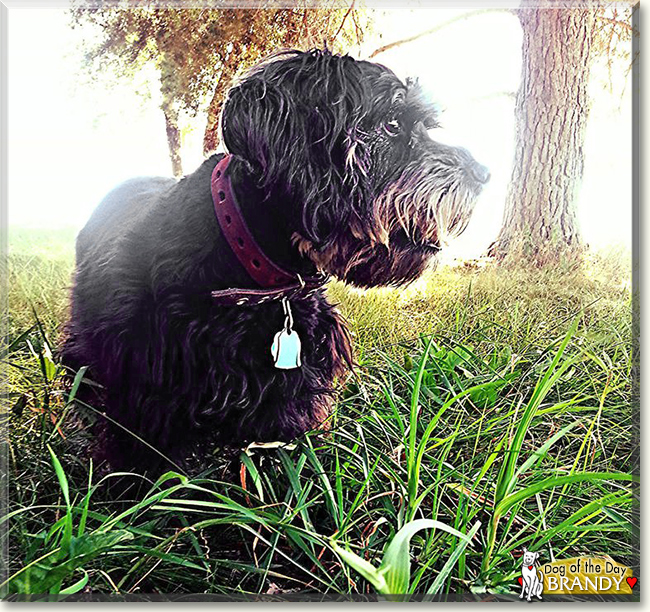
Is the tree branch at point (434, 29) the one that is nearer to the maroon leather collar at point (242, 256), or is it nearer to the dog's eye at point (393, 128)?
the dog's eye at point (393, 128)

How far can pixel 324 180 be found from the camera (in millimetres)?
1797

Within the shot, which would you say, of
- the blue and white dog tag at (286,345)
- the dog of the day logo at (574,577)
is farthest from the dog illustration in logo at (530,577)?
the blue and white dog tag at (286,345)

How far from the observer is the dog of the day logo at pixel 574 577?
187cm

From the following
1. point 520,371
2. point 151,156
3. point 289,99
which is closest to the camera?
point 289,99

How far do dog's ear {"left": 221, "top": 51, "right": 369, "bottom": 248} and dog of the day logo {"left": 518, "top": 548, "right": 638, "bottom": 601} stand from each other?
1253mm

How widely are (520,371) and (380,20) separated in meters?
1.42

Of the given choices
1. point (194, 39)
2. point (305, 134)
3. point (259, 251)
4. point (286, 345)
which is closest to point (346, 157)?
point (305, 134)

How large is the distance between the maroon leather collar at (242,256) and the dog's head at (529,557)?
112 centimetres

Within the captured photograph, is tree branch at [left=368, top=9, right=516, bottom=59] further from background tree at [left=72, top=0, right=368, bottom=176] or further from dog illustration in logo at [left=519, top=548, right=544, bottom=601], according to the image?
dog illustration in logo at [left=519, top=548, right=544, bottom=601]

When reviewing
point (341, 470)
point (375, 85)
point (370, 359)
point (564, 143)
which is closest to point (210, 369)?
point (341, 470)

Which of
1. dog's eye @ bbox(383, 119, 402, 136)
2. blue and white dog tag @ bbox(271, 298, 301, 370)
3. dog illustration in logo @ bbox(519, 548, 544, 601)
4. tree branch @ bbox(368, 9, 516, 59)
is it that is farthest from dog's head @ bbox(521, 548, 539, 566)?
tree branch @ bbox(368, 9, 516, 59)

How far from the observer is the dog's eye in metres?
1.86

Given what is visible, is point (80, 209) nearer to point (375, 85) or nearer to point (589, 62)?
point (375, 85)

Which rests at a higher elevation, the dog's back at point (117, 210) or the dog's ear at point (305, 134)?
the dog's ear at point (305, 134)
